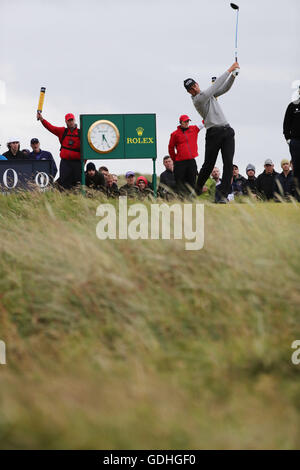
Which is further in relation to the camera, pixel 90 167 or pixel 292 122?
pixel 90 167

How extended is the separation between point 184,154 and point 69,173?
2.83 m

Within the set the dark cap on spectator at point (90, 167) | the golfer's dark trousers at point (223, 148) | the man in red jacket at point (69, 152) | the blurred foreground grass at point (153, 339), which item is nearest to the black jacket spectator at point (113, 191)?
the dark cap on spectator at point (90, 167)

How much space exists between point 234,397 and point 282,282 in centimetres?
163

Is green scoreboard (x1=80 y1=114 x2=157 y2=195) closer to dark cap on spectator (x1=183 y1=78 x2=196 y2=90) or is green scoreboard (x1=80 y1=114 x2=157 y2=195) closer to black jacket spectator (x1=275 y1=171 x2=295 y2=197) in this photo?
black jacket spectator (x1=275 y1=171 x2=295 y2=197)

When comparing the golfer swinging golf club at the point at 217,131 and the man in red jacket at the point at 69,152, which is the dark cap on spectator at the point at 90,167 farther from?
the golfer swinging golf club at the point at 217,131

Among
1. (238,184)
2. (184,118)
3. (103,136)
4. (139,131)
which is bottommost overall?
(238,184)

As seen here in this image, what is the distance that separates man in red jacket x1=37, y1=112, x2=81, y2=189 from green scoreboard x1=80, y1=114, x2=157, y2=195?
46 cm

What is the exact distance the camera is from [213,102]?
1211cm

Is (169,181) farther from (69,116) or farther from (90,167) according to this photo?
(69,116)

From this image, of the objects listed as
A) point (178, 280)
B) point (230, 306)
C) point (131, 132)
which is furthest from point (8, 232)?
point (131, 132)

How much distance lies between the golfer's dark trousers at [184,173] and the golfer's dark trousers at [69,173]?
2.50 metres

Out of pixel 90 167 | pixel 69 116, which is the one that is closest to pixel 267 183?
pixel 90 167

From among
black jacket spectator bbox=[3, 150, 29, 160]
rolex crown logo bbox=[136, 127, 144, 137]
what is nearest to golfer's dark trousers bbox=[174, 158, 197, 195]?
rolex crown logo bbox=[136, 127, 144, 137]
